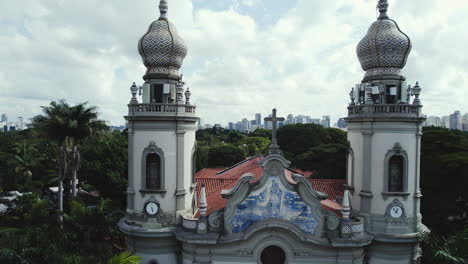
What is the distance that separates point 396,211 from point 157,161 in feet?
37.2

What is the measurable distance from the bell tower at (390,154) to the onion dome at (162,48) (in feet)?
30.1

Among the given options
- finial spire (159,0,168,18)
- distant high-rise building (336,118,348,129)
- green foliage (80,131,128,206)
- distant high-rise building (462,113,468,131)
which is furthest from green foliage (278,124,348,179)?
distant high-rise building (462,113,468,131)

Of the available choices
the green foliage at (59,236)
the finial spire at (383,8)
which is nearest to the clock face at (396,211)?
the finial spire at (383,8)

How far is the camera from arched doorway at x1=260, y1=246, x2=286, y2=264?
14797 millimetres

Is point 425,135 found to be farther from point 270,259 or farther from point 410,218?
point 270,259

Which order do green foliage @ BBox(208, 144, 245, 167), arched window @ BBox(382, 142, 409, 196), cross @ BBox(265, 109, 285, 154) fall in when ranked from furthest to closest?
1. green foliage @ BBox(208, 144, 245, 167)
2. arched window @ BBox(382, 142, 409, 196)
3. cross @ BBox(265, 109, 285, 154)

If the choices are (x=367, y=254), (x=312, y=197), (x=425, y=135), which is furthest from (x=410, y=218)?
(x=425, y=135)

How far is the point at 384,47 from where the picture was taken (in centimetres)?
1567

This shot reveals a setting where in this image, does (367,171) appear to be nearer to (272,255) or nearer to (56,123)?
(272,255)

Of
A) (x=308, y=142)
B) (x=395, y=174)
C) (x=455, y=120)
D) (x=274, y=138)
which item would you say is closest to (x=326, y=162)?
(x=395, y=174)

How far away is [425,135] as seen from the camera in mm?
25750

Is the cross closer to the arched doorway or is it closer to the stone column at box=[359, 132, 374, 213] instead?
the stone column at box=[359, 132, 374, 213]

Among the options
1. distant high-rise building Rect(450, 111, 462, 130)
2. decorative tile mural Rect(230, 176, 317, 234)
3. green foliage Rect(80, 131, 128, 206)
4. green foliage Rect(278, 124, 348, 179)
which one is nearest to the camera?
decorative tile mural Rect(230, 176, 317, 234)

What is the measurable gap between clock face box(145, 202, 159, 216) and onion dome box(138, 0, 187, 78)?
6.21 meters
